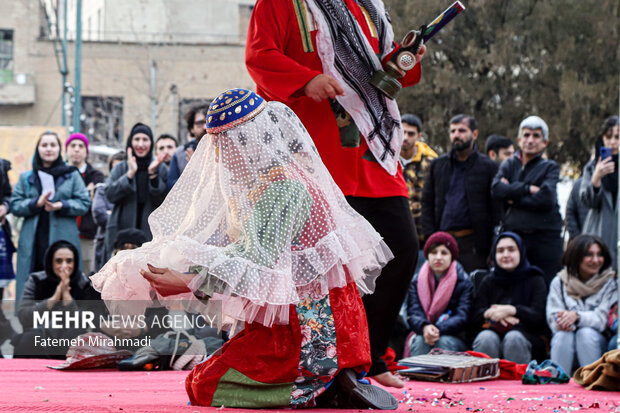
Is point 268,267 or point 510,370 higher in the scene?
point 268,267

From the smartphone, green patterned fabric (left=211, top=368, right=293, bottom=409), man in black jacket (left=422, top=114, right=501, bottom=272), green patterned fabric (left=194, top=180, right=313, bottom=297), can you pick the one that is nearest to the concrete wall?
man in black jacket (left=422, top=114, right=501, bottom=272)

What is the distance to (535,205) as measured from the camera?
6938 mm

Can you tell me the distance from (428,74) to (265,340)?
1331 cm

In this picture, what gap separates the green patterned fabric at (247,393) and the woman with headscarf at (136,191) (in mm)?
3958

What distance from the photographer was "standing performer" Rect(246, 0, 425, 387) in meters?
3.70

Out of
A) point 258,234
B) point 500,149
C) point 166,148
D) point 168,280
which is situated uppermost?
point 500,149

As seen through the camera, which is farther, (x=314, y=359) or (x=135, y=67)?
(x=135, y=67)

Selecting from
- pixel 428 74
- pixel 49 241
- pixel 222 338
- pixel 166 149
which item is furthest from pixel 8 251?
pixel 428 74

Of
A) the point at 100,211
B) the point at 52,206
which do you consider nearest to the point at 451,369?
the point at 52,206

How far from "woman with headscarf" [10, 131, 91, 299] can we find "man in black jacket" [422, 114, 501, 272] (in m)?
2.68

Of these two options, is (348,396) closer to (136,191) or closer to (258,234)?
(258,234)

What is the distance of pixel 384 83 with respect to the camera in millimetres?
3754

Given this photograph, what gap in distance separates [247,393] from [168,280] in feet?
1.56

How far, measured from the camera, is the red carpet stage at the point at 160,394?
3.23 m
